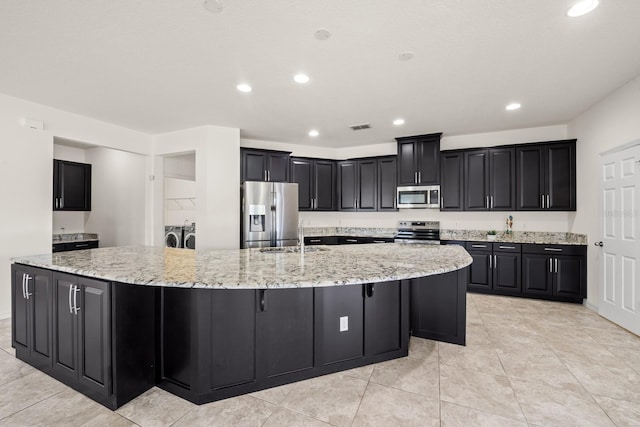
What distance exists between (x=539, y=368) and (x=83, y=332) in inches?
133

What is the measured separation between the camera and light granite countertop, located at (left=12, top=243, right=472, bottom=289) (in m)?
1.67

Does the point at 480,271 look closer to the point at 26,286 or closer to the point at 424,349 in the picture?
the point at 424,349

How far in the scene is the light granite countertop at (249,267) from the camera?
167cm

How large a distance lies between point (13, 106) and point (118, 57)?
2.06 m

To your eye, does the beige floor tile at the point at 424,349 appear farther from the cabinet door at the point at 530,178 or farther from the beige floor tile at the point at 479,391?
the cabinet door at the point at 530,178

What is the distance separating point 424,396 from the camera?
2.03m

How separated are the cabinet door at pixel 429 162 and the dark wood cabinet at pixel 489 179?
45 cm

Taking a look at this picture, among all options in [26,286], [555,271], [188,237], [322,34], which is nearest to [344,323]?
[322,34]

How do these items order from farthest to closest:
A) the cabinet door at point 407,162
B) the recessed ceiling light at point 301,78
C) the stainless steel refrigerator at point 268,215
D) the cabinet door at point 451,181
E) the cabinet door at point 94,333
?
1. the cabinet door at point 407,162
2. the cabinet door at point 451,181
3. the stainless steel refrigerator at point 268,215
4. the recessed ceiling light at point 301,78
5. the cabinet door at point 94,333

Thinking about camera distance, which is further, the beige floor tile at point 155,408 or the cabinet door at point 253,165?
the cabinet door at point 253,165

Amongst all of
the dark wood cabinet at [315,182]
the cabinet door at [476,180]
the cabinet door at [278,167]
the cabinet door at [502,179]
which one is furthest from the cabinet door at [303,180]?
the cabinet door at [502,179]

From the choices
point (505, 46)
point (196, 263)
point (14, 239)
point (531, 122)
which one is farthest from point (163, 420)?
point (531, 122)

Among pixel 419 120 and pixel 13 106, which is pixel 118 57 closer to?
pixel 13 106

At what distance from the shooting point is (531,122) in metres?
4.55
